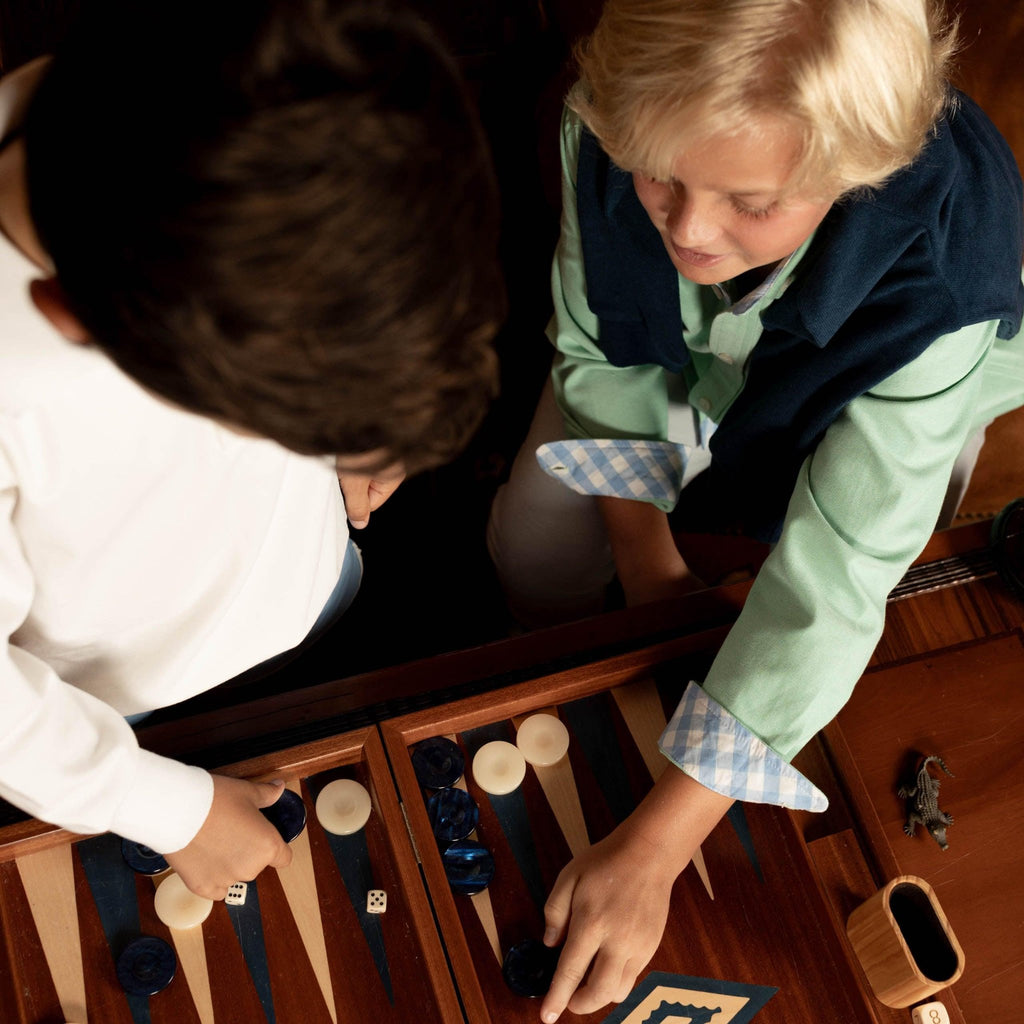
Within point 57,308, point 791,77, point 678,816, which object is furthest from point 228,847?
point 791,77

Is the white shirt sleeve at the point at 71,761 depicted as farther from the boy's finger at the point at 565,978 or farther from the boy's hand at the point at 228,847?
the boy's finger at the point at 565,978

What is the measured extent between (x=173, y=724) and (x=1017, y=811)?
92cm

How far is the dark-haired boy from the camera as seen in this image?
441 mm

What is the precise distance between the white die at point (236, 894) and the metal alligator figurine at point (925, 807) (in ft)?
2.30

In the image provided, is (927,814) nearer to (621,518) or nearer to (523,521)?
(621,518)

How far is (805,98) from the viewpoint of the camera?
0.68 metres

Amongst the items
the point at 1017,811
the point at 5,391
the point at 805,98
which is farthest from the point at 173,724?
the point at 1017,811

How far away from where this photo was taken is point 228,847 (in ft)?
2.79

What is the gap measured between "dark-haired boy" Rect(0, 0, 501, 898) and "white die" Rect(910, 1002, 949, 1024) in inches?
28.5

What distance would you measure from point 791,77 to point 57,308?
20.9 inches

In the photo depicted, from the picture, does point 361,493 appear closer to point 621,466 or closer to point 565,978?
point 621,466

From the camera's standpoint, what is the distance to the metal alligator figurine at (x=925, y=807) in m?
1.01

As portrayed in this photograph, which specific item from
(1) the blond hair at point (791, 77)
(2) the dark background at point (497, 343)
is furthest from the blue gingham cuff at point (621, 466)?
(1) the blond hair at point (791, 77)

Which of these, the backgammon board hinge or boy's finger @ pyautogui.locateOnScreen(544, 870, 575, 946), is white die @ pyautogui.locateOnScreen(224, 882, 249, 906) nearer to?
the backgammon board hinge
